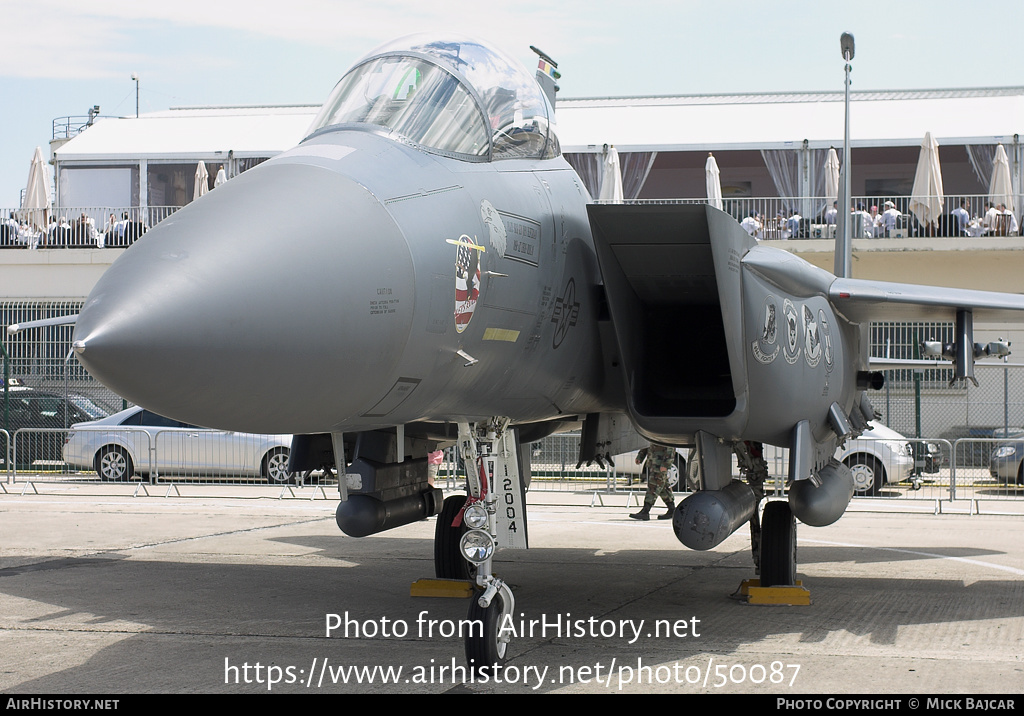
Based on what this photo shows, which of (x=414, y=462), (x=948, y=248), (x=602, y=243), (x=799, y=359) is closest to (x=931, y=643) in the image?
(x=799, y=359)

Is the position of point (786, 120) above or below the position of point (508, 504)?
above

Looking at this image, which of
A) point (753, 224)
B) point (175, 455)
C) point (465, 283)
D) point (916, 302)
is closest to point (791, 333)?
point (916, 302)

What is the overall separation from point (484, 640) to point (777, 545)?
347cm

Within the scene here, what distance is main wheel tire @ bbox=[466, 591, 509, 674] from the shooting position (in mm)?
5438

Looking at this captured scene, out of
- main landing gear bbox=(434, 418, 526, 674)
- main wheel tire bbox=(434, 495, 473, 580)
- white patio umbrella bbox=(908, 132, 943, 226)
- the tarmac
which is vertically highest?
white patio umbrella bbox=(908, 132, 943, 226)

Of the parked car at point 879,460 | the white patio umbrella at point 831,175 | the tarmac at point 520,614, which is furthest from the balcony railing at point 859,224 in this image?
the tarmac at point 520,614

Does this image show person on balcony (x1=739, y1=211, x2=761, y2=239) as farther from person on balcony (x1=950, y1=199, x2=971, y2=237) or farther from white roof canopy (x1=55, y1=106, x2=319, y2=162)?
white roof canopy (x1=55, y1=106, x2=319, y2=162)

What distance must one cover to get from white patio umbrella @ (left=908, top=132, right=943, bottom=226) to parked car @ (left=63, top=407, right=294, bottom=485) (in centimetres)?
1591

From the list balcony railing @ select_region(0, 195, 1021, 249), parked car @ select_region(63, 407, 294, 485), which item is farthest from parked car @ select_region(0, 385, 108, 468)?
balcony railing @ select_region(0, 195, 1021, 249)

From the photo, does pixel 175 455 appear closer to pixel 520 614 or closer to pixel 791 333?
pixel 520 614

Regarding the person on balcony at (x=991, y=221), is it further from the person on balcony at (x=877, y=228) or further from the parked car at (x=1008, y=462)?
the parked car at (x=1008, y=462)

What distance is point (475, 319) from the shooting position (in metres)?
5.12

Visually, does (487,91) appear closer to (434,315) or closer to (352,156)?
(352,156)

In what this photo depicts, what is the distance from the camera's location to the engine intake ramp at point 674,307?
6.40m
